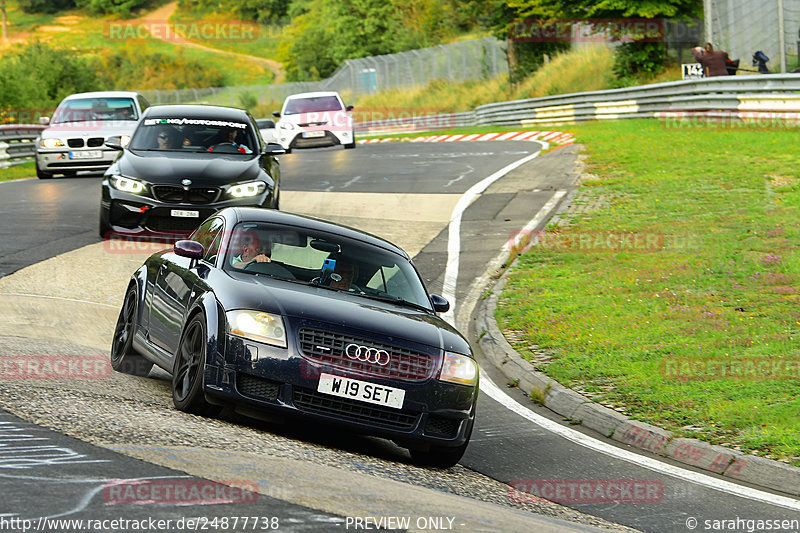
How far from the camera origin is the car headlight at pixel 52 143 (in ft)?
81.0

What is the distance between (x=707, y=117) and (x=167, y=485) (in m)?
26.4

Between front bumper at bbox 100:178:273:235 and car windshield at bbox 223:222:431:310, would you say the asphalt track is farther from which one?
car windshield at bbox 223:222:431:310

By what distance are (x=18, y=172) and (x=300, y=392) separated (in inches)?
960

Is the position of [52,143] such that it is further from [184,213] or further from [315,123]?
[184,213]

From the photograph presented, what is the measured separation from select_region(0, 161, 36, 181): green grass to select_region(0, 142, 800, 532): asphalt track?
333 centimetres

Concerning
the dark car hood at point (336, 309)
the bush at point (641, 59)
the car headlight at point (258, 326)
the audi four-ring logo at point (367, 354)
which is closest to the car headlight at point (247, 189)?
the dark car hood at point (336, 309)

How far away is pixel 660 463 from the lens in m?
7.73

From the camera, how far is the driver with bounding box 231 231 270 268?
8.02 metres

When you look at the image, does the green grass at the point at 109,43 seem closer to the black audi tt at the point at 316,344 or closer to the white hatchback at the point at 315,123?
the white hatchback at the point at 315,123

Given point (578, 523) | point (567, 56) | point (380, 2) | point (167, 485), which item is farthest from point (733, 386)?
point (380, 2)

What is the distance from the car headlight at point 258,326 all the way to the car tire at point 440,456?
1.18 metres

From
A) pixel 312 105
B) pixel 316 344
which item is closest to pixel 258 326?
pixel 316 344

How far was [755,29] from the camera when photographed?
117 ft

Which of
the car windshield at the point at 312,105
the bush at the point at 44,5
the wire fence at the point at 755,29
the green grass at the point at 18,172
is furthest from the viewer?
the bush at the point at 44,5
